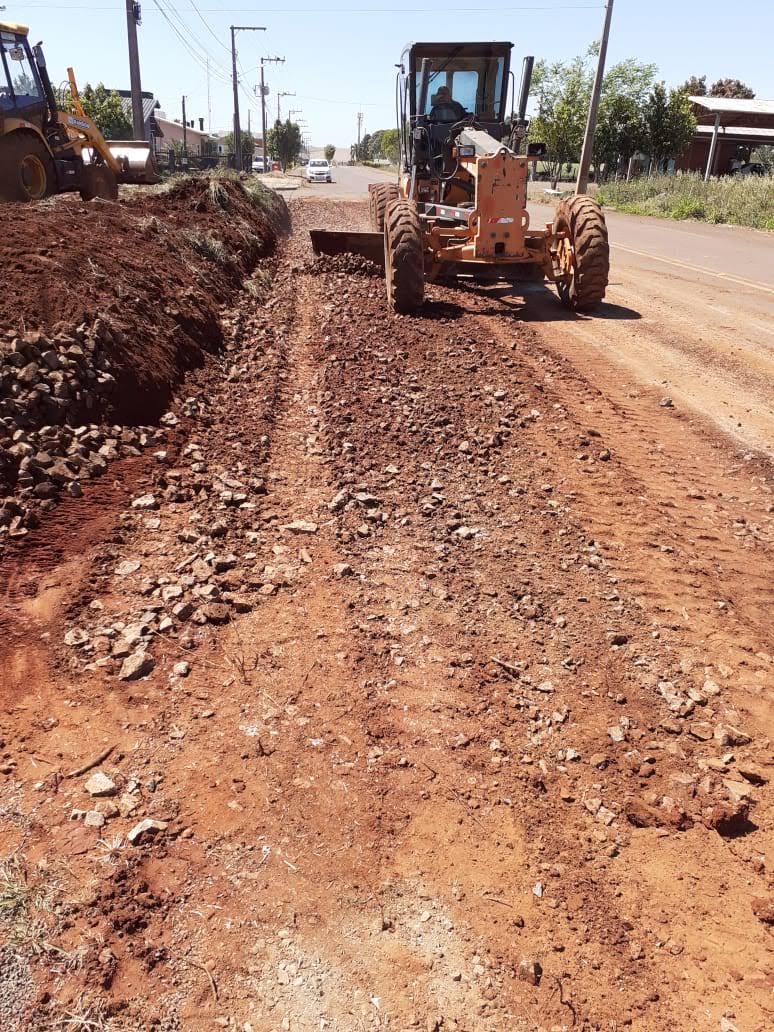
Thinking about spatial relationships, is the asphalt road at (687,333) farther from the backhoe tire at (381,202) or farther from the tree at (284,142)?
the tree at (284,142)

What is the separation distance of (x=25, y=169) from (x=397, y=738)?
14.1 m

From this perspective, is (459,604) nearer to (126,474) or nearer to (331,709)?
(331,709)

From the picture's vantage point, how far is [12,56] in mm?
12789

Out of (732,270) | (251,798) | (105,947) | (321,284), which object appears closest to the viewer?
(105,947)

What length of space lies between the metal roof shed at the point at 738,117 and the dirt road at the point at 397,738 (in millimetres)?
44575

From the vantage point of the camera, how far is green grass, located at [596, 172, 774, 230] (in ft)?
78.4

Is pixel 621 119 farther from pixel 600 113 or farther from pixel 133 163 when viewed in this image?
pixel 133 163

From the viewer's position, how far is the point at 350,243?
1151 cm

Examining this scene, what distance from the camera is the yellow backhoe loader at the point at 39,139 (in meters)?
12.5

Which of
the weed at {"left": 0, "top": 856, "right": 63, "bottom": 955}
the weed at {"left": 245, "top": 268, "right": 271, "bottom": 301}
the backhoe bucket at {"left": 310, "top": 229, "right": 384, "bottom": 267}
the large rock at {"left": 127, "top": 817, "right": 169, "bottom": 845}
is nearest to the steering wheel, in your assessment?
the backhoe bucket at {"left": 310, "top": 229, "right": 384, "bottom": 267}

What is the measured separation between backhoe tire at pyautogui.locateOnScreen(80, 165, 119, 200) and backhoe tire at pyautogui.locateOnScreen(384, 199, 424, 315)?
7793 mm

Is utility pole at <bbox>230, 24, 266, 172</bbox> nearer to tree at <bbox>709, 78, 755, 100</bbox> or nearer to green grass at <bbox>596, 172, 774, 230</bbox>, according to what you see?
green grass at <bbox>596, 172, 774, 230</bbox>

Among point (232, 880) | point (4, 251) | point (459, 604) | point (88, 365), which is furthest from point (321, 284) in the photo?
point (232, 880)

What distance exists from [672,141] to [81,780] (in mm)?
41427
